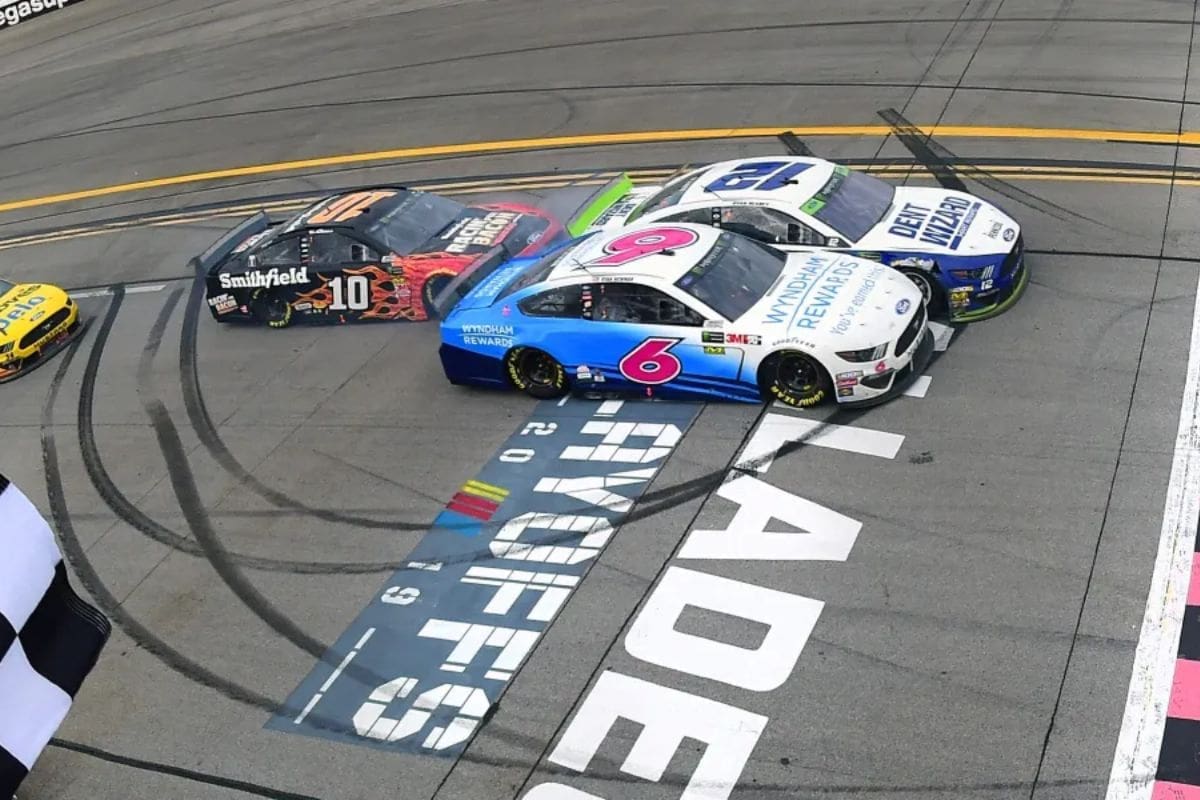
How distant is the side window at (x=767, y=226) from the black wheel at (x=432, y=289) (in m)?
3.41

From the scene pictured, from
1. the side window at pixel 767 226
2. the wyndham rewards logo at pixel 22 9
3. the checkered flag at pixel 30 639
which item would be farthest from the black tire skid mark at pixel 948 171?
the wyndham rewards logo at pixel 22 9

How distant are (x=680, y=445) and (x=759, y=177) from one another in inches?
139

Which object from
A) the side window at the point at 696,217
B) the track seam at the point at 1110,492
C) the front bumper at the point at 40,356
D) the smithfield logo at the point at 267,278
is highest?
the side window at the point at 696,217

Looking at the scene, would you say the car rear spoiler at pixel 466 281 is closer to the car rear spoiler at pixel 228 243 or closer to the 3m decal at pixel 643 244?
the 3m decal at pixel 643 244

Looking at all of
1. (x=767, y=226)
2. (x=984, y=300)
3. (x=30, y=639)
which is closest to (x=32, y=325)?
(x=767, y=226)

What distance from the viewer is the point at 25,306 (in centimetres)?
1548

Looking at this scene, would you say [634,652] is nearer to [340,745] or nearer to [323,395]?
[340,745]

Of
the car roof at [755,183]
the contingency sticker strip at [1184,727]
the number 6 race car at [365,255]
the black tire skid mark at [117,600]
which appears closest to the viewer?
the contingency sticker strip at [1184,727]

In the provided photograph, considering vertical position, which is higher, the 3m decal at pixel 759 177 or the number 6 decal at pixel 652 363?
the 3m decal at pixel 759 177

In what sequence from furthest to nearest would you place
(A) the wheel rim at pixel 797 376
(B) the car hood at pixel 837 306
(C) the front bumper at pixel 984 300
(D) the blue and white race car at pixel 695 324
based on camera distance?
1. (C) the front bumper at pixel 984 300
2. (A) the wheel rim at pixel 797 376
3. (D) the blue and white race car at pixel 695 324
4. (B) the car hood at pixel 837 306

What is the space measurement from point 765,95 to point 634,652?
12068 mm

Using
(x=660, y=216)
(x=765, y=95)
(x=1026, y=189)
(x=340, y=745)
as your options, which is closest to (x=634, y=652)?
(x=340, y=745)

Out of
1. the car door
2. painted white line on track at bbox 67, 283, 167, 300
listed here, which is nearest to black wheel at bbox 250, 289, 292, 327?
painted white line on track at bbox 67, 283, 167, 300

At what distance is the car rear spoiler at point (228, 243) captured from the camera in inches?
619
